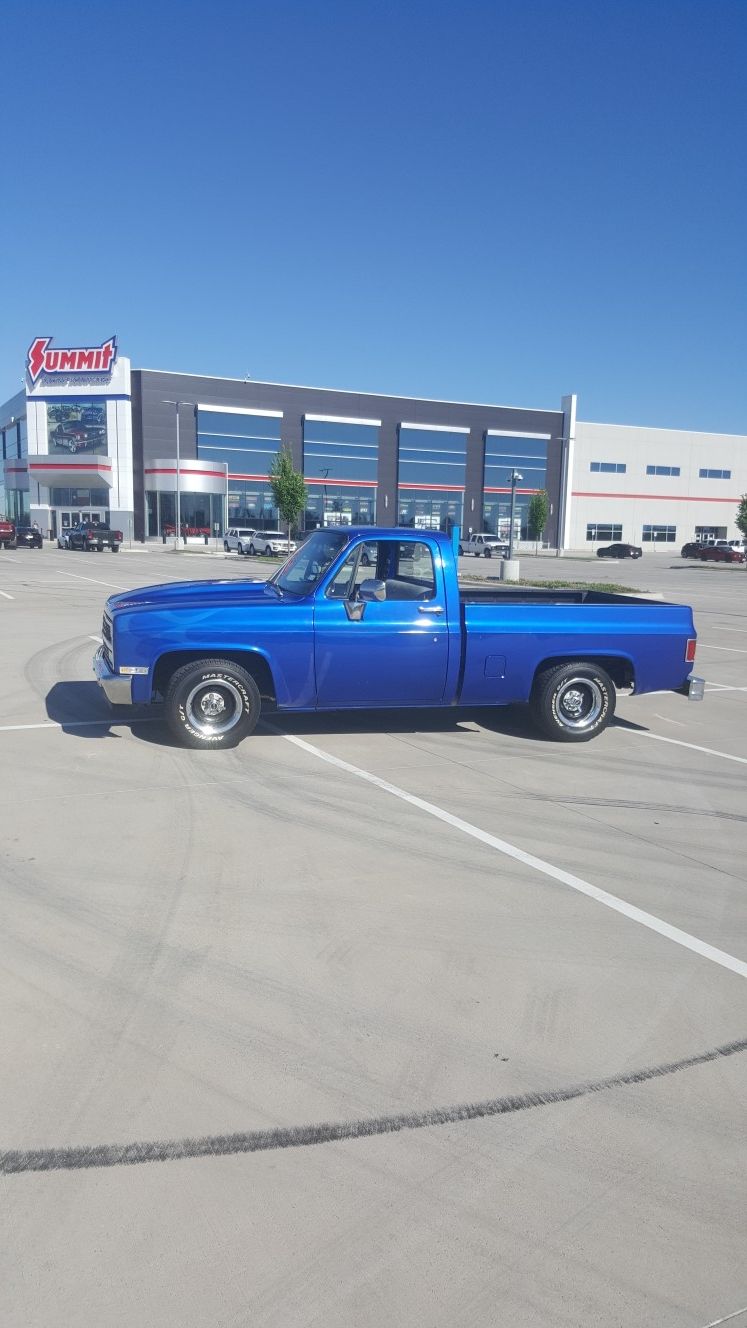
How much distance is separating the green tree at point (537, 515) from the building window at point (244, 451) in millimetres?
20309

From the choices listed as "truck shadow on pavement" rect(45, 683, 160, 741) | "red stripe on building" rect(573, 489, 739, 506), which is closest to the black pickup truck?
"truck shadow on pavement" rect(45, 683, 160, 741)

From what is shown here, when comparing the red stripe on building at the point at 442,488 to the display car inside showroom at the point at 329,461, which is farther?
the red stripe on building at the point at 442,488

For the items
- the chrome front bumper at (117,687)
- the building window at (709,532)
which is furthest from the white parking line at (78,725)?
the building window at (709,532)

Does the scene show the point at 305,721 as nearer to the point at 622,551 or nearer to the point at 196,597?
the point at 196,597

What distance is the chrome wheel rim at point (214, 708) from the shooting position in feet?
25.9

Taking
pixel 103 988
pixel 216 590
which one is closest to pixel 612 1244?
pixel 103 988

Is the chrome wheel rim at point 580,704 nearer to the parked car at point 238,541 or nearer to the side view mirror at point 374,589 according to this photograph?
the side view mirror at point 374,589

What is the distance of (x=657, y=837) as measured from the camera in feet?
20.2

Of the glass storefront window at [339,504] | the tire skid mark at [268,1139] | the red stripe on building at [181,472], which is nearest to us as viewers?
the tire skid mark at [268,1139]

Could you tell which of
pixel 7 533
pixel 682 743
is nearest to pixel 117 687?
pixel 682 743

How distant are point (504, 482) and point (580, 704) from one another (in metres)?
68.7

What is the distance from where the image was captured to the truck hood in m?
7.93

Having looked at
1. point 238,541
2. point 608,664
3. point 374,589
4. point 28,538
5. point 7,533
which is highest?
point 374,589

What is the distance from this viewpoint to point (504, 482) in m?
75.2
